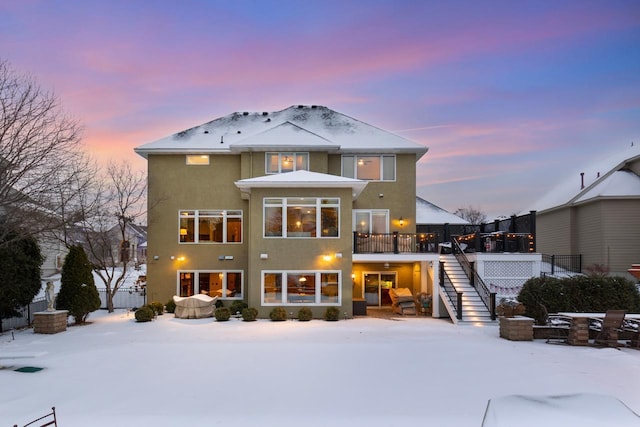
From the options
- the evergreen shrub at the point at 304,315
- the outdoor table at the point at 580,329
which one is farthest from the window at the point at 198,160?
the outdoor table at the point at 580,329

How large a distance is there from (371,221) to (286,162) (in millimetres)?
4916

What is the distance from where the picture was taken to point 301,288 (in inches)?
676

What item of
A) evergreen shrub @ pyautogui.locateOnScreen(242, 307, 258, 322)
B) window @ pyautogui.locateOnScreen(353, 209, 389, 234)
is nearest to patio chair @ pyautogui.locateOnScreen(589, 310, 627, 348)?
window @ pyautogui.locateOnScreen(353, 209, 389, 234)

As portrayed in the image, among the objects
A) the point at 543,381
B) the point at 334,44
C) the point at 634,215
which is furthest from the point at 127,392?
the point at 634,215

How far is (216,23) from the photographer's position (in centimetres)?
1666

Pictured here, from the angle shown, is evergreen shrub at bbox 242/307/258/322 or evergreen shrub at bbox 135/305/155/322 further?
evergreen shrub at bbox 242/307/258/322

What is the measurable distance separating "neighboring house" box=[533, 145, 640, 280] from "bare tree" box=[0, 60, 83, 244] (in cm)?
2321

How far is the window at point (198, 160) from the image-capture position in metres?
20.5

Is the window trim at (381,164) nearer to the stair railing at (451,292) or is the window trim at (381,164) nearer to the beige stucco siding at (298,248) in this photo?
the beige stucco siding at (298,248)

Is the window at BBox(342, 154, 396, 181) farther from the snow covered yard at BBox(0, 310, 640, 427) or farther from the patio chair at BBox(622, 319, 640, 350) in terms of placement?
the patio chair at BBox(622, 319, 640, 350)

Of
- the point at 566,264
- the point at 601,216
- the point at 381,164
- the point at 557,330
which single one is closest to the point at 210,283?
the point at 381,164

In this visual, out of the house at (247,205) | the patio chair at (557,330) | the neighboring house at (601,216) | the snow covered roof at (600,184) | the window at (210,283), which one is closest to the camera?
the patio chair at (557,330)

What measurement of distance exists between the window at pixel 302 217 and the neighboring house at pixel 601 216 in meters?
14.0

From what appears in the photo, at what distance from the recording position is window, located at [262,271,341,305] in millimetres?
17109
